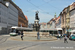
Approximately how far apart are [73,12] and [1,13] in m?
34.2

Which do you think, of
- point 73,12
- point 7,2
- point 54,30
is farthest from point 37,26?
point 7,2

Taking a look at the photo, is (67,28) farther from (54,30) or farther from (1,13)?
(1,13)

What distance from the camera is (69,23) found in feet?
233

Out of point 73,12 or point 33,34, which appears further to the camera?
point 73,12

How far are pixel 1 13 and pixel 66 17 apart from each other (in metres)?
35.0

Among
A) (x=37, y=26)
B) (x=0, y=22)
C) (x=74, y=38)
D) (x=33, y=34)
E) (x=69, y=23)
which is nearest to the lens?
(x=74, y=38)

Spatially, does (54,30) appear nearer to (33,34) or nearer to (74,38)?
(33,34)

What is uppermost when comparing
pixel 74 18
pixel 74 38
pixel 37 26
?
pixel 74 18

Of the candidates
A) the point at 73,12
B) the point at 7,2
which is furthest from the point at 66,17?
the point at 7,2

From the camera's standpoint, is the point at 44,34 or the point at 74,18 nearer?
the point at 44,34

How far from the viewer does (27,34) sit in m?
39.1

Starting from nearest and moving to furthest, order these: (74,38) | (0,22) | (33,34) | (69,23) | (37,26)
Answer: (74,38), (33,34), (37,26), (0,22), (69,23)

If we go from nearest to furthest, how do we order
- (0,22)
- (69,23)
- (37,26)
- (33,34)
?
(33,34), (37,26), (0,22), (69,23)

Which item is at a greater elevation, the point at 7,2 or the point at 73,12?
the point at 7,2
